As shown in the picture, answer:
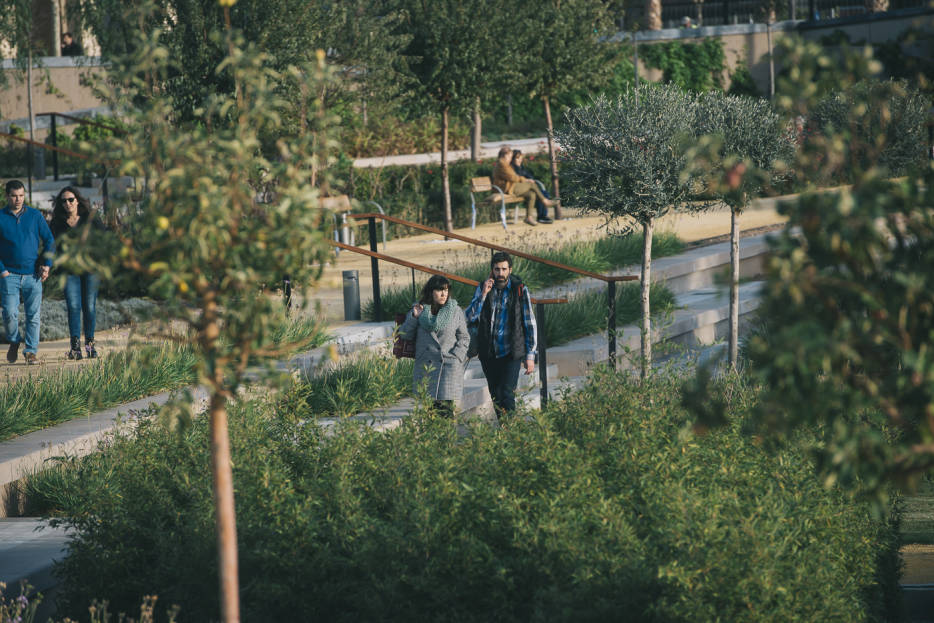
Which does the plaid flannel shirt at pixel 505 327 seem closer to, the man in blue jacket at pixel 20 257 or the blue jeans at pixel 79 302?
the blue jeans at pixel 79 302

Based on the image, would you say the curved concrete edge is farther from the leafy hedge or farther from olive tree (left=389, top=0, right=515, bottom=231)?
olive tree (left=389, top=0, right=515, bottom=231)

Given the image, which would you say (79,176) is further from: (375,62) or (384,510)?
(384,510)

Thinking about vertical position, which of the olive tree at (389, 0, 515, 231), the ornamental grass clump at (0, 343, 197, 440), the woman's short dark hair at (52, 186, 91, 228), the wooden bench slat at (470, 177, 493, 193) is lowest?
Result: the ornamental grass clump at (0, 343, 197, 440)

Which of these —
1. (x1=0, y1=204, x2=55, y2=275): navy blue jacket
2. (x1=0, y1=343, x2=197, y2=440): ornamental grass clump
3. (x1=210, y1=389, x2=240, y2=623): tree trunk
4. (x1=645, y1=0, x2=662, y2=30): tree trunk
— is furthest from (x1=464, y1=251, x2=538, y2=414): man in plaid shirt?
(x1=645, y1=0, x2=662, y2=30): tree trunk

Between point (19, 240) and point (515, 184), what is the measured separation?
11.9 m

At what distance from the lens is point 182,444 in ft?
19.6

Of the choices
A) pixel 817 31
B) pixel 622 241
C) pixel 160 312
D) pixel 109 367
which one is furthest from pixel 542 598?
pixel 817 31

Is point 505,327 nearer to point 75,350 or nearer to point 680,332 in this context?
point 75,350

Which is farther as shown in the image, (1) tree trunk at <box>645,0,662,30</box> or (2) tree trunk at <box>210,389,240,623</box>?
(1) tree trunk at <box>645,0,662,30</box>

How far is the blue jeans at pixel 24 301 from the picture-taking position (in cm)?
930

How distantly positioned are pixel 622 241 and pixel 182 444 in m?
11.0

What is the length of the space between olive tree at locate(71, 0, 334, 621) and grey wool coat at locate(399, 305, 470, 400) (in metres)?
3.93

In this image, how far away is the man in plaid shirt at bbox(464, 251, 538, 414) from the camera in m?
8.34

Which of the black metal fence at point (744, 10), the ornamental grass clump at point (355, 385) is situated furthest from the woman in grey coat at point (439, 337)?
the black metal fence at point (744, 10)
